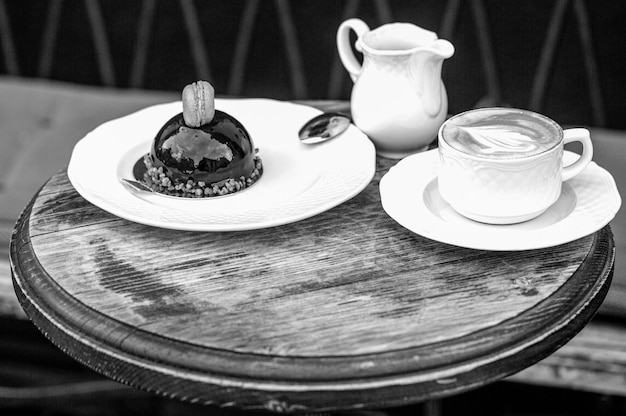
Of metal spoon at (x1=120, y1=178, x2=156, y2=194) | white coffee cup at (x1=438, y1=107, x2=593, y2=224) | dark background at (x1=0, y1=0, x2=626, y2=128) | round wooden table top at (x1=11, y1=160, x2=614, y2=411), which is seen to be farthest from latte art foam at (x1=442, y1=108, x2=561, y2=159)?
dark background at (x1=0, y1=0, x2=626, y2=128)

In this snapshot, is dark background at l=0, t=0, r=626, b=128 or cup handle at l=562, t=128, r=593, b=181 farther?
dark background at l=0, t=0, r=626, b=128

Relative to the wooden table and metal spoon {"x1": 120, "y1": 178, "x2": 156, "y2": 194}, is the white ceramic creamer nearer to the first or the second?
the wooden table

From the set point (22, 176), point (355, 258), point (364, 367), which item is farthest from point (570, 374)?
point (22, 176)

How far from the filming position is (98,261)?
34.7 inches

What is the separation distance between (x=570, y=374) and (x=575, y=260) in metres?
0.60

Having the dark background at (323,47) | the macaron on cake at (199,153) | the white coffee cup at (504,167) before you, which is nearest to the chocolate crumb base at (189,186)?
the macaron on cake at (199,153)

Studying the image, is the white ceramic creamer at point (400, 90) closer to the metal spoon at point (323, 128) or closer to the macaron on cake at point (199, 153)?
the metal spoon at point (323, 128)

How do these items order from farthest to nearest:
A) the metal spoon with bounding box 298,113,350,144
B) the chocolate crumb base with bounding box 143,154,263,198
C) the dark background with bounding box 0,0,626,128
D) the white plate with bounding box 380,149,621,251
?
the dark background with bounding box 0,0,626,128 → the metal spoon with bounding box 298,113,350,144 → the chocolate crumb base with bounding box 143,154,263,198 → the white plate with bounding box 380,149,621,251

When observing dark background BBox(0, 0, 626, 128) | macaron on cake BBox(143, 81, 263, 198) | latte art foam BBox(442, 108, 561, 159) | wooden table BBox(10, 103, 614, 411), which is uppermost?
latte art foam BBox(442, 108, 561, 159)

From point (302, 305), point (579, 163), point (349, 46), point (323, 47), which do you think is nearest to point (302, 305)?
point (302, 305)

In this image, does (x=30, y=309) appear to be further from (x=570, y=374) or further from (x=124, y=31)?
(x=124, y=31)

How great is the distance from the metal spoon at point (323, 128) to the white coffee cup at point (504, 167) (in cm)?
20

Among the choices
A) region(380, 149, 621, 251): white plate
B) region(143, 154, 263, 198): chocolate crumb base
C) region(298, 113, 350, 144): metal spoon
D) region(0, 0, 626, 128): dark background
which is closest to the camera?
region(380, 149, 621, 251): white plate

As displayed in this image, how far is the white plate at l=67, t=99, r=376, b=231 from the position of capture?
2.96 ft
